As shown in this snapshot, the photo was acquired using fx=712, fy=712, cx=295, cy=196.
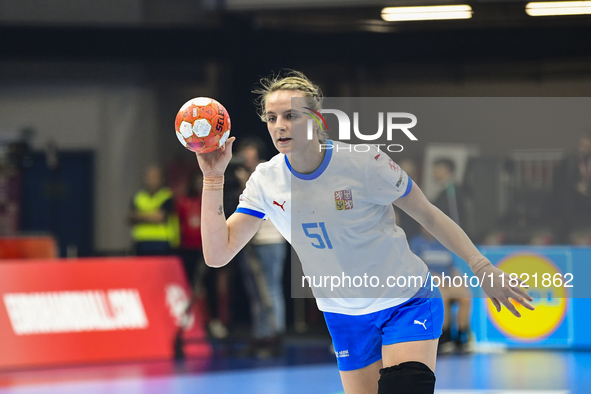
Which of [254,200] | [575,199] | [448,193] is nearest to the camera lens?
[254,200]

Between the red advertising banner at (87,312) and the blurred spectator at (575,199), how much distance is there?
5.03 m

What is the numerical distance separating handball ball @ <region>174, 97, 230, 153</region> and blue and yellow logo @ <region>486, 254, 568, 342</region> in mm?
5893

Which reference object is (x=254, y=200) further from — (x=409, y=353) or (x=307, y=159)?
(x=409, y=353)

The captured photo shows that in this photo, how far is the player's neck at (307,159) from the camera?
3.38m

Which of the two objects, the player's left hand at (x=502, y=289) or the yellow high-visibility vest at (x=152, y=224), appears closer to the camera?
the player's left hand at (x=502, y=289)

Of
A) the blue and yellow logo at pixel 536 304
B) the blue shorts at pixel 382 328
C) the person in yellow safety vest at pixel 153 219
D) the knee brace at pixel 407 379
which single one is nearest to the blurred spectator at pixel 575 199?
the blue and yellow logo at pixel 536 304

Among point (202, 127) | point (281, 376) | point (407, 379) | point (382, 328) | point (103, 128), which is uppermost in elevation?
point (103, 128)

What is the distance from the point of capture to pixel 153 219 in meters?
9.76

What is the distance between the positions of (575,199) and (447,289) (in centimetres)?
242

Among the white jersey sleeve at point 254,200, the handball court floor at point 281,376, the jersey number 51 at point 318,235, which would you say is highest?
the white jersey sleeve at point 254,200

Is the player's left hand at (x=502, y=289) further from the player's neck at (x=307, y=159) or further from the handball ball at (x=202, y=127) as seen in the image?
the handball ball at (x=202, y=127)

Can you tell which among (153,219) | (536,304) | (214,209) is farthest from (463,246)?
(153,219)

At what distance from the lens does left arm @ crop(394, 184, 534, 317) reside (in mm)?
3156

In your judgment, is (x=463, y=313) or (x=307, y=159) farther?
(x=463, y=313)
